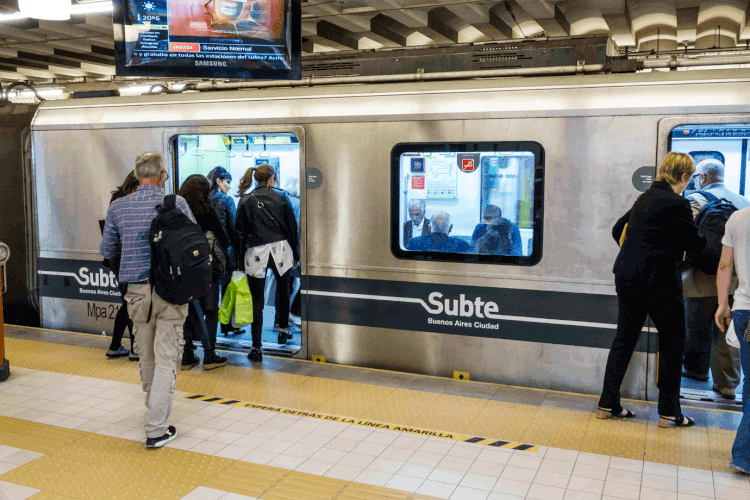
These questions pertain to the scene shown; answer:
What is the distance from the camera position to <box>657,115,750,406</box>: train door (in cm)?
429

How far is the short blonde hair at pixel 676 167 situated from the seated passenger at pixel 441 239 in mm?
1473

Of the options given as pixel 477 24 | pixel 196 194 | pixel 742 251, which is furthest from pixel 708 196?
pixel 477 24

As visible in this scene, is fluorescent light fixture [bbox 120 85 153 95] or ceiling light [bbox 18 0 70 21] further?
fluorescent light fixture [bbox 120 85 153 95]

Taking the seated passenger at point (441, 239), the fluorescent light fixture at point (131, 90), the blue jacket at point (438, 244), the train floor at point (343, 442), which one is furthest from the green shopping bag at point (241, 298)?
the fluorescent light fixture at point (131, 90)

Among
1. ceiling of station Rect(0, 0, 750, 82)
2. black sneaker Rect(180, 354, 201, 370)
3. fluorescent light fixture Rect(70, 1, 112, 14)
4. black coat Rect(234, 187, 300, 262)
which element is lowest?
black sneaker Rect(180, 354, 201, 370)

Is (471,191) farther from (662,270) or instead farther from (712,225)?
(712,225)

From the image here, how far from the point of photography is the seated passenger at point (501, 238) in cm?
473

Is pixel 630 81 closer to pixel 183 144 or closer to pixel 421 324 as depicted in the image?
pixel 421 324

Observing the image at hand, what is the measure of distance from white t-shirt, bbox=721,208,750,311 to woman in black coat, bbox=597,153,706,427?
370 mm

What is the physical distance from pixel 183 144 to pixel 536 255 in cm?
402

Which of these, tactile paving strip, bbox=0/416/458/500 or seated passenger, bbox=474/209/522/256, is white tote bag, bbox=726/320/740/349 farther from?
tactile paving strip, bbox=0/416/458/500

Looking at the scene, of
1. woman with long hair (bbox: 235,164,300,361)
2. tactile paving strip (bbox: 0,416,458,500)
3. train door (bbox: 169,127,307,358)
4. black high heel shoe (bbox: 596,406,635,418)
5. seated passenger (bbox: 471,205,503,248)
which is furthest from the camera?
train door (bbox: 169,127,307,358)

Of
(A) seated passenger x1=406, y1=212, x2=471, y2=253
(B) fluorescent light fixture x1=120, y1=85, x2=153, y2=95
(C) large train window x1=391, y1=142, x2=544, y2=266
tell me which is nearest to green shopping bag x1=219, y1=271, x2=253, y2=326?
(C) large train window x1=391, y1=142, x2=544, y2=266

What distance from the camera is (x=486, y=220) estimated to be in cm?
478
